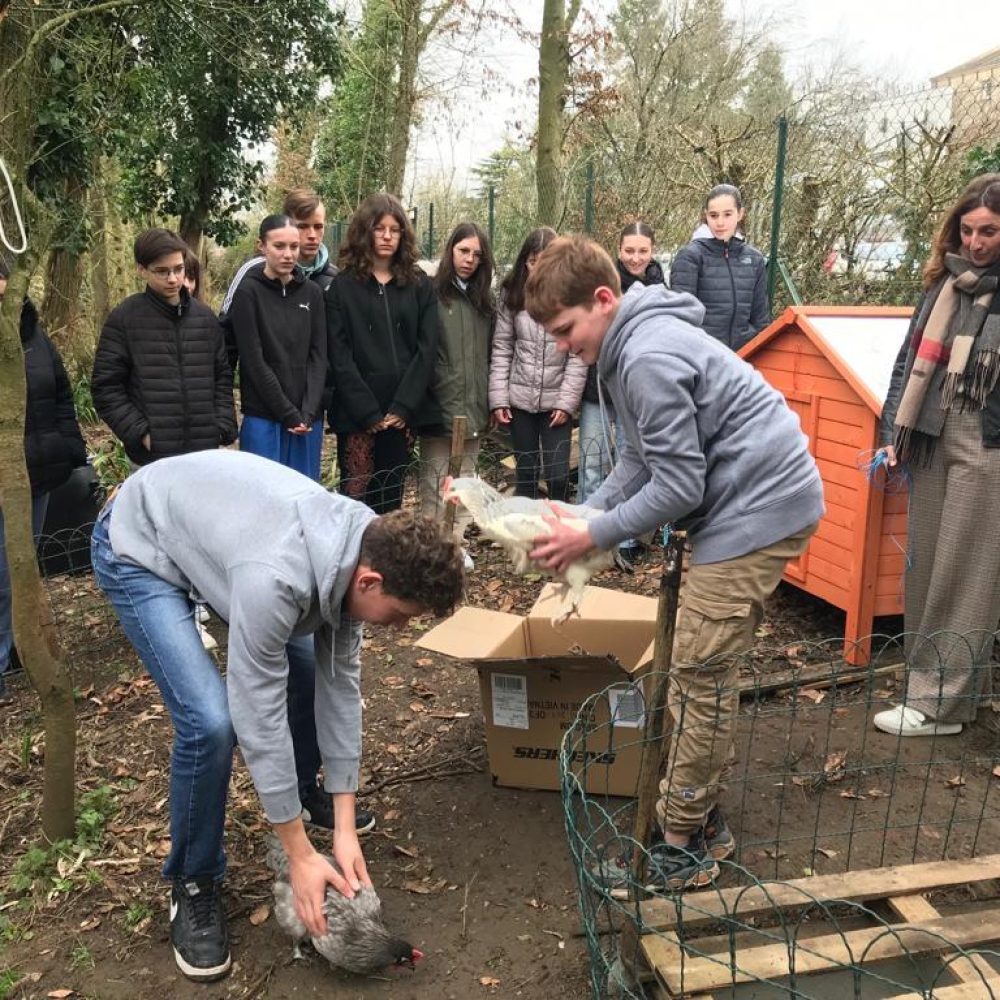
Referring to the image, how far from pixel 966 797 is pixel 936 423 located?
4.38 feet

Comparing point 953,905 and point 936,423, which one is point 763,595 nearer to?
point 953,905

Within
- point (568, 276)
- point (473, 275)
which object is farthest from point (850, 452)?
point (568, 276)

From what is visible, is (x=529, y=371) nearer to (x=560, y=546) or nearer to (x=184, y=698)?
(x=560, y=546)

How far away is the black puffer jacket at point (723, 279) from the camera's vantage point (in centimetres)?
533

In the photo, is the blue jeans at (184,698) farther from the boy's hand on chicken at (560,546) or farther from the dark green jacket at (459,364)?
the dark green jacket at (459,364)

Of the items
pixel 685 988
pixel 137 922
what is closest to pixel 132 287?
pixel 137 922

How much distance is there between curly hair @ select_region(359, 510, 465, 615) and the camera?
75.6 inches

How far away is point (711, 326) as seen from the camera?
17.7 ft

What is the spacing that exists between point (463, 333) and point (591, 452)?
1032 millimetres

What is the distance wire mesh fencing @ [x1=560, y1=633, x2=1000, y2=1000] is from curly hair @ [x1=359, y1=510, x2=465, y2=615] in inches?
18.2

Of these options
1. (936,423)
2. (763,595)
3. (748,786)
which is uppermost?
(936,423)

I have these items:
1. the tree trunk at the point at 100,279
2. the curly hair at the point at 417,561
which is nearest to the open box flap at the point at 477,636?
the curly hair at the point at 417,561

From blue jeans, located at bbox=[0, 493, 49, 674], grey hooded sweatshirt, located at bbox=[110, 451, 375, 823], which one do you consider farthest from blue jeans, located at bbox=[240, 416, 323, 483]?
grey hooded sweatshirt, located at bbox=[110, 451, 375, 823]

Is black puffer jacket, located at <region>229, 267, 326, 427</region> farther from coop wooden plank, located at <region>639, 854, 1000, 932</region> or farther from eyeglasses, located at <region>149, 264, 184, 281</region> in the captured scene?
coop wooden plank, located at <region>639, 854, 1000, 932</region>
